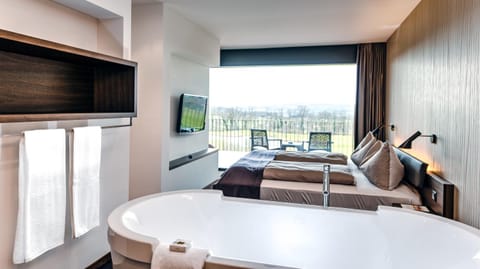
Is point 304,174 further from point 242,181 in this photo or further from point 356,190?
point 242,181

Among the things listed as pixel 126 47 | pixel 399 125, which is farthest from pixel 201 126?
→ pixel 399 125

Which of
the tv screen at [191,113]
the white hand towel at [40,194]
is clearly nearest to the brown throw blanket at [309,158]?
the tv screen at [191,113]

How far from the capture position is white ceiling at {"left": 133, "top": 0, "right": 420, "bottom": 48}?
12.1ft

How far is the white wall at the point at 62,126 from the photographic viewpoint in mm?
1965

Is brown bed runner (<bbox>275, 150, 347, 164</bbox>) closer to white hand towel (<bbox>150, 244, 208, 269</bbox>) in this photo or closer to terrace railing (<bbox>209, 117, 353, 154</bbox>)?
terrace railing (<bbox>209, 117, 353, 154</bbox>)

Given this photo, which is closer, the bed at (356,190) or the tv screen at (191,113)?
the bed at (356,190)

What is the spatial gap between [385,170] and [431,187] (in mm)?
447

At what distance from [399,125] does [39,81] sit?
4.22 m

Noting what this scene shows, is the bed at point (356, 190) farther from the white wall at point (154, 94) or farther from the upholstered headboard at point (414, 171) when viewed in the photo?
the white wall at point (154, 94)

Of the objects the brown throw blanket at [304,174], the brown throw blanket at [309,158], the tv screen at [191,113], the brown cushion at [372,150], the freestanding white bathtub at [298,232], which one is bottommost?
the freestanding white bathtub at [298,232]

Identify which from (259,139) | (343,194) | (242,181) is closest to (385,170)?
(343,194)

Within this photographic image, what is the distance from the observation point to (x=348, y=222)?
2.28 m

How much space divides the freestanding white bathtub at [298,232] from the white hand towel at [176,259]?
23 cm

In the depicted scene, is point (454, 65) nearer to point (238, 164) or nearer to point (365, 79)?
point (238, 164)
